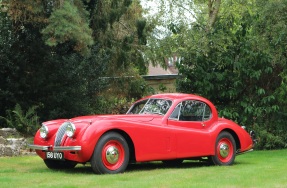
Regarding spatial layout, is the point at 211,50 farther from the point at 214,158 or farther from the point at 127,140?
the point at 127,140

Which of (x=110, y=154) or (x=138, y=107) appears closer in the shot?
(x=110, y=154)

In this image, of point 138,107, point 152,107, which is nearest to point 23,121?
point 138,107

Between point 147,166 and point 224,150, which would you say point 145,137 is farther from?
point 224,150

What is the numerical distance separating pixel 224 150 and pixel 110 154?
302 centimetres

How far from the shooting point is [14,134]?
637 inches

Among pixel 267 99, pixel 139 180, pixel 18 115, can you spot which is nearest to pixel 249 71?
pixel 267 99

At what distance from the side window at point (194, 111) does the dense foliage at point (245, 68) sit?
17.1 ft

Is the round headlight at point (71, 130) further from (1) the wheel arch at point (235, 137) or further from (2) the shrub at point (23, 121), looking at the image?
(2) the shrub at point (23, 121)

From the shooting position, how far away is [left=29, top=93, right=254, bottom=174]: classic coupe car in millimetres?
10359

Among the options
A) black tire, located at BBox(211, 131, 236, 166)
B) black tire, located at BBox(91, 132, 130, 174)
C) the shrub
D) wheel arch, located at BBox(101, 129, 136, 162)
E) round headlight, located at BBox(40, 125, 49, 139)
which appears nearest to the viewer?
black tire, located at BBox(91, 132, 130, 174)

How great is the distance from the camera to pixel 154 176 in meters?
9.97

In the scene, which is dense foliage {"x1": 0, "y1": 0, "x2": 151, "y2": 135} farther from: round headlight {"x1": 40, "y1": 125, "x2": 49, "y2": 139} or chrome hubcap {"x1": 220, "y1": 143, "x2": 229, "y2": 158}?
chrome hubcap {"x1": 220, "y1": 143, "x2": 229, "y2": 158}

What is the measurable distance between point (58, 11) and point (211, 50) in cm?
575

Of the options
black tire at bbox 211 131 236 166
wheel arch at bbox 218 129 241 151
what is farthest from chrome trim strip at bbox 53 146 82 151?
wheel arch at bbox 218 129 241 151
